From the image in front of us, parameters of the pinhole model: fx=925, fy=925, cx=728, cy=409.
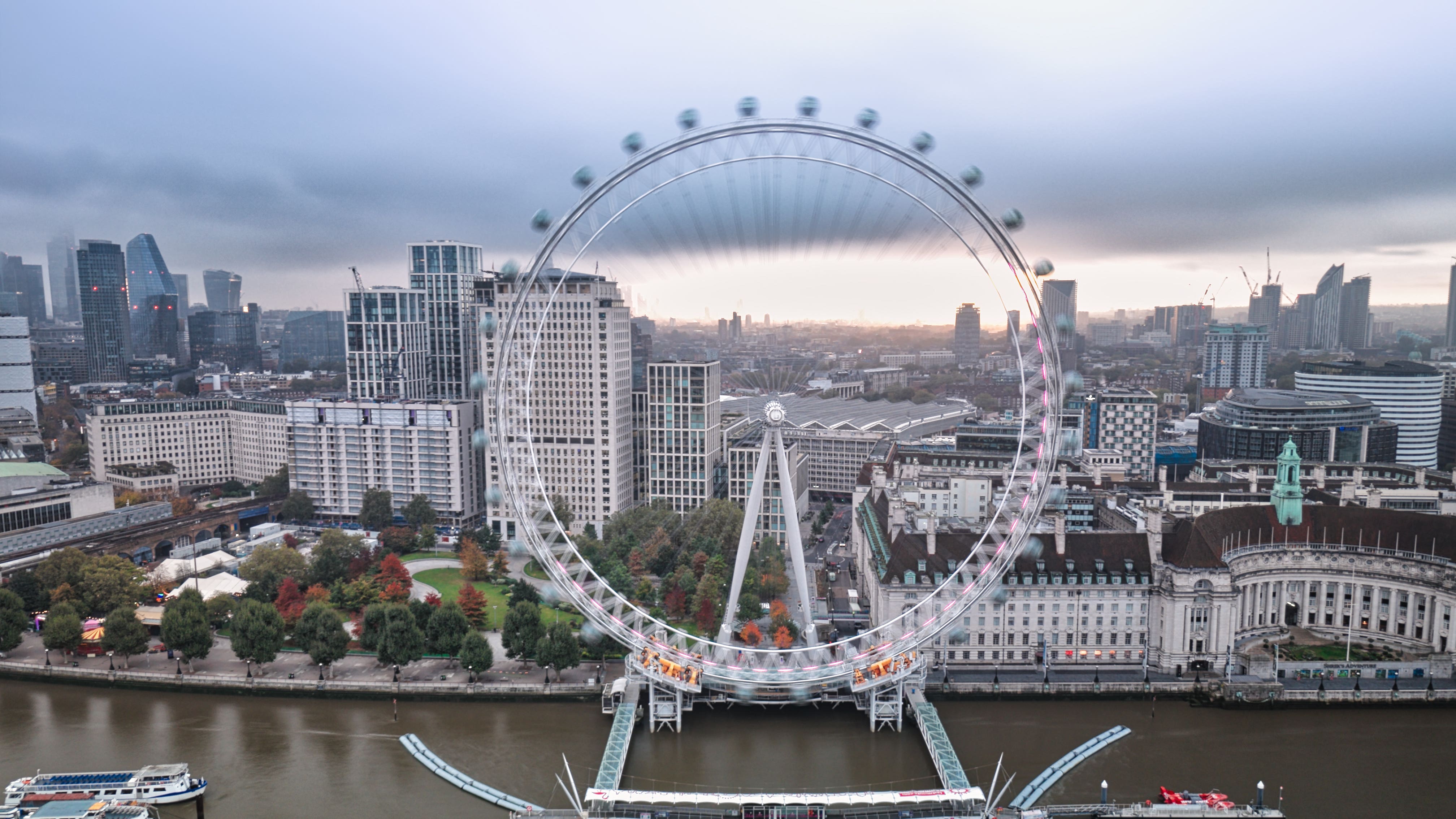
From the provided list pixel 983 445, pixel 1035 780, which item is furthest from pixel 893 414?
pixel 1035 780

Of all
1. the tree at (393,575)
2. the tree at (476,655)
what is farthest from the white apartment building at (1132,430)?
the tree at (476,655)

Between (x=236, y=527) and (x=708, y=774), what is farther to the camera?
(x=236, y=527)

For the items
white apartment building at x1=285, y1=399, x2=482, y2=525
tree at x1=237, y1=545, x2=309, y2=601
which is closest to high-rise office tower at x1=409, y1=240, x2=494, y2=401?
white apartment building at x1=285, y1=399, x2=482, y2=525

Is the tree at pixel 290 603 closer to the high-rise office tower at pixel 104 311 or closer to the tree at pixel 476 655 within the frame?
the tree at pixel 476 655

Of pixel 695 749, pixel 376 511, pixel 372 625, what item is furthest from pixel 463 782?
pixel 376 511

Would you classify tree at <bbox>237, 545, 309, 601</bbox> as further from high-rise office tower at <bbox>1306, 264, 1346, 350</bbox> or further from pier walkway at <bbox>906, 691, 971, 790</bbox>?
high-rise office tower at <bbox>1306, 264, 1346, 350</bbox>

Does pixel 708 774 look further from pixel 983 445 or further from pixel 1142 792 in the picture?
pixel 983 445

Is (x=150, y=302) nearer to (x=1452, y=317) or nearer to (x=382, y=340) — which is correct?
(x=382, y=340)
